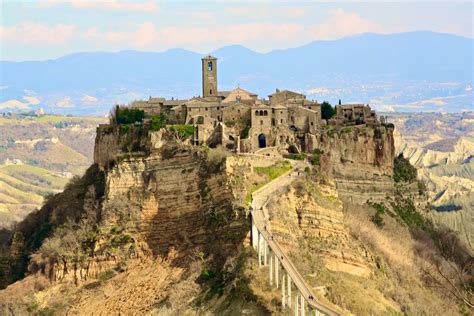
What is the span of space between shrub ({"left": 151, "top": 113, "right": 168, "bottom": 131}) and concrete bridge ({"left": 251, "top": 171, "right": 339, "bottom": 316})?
13.2 meters

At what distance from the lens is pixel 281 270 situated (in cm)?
4838

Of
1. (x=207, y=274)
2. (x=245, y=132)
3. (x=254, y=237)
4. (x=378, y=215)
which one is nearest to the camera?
(x=254, y=237)

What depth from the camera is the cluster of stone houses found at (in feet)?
224

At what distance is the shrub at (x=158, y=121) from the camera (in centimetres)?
6762

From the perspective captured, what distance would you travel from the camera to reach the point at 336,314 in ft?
142

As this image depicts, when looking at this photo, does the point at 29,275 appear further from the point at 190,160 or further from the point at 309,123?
the point at 309,123

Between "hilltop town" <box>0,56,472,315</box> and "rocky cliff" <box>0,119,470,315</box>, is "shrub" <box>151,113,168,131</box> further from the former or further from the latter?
"rocky cliff" <box>0,119,470,315</box>

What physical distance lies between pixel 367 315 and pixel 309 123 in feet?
87.2

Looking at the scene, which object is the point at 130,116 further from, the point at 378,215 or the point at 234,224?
the point at 378,215

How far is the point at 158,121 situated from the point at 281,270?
918 inches

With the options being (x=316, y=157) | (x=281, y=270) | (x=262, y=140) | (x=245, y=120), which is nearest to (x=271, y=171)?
(x=262, y=140)

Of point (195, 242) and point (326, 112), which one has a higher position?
point (326, 112)

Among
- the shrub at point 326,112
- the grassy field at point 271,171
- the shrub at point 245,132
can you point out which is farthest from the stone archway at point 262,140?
the shrub at point 326,112

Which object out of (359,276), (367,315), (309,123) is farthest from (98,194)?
(367,315)
